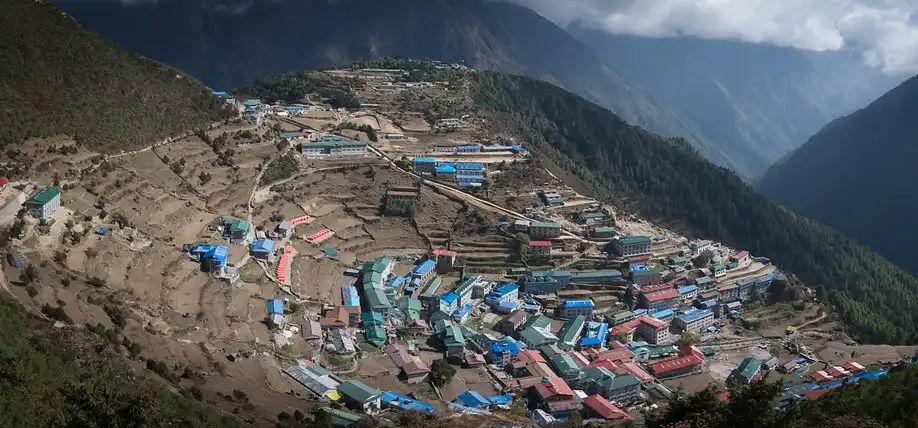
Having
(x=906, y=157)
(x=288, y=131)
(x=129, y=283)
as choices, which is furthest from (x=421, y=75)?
(x=906, y=157)

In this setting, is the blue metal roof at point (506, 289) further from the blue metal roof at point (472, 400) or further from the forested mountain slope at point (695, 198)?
the forested mountain slope at point (695, 198)

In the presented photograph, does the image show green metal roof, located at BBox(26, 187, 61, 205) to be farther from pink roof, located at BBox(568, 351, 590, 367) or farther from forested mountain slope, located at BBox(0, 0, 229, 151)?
pink roof, located at BBox(568, 351, 590, 367)

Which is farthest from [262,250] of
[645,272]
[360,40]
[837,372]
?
[360,40]

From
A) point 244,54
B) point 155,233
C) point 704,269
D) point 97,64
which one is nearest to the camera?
point 155,233

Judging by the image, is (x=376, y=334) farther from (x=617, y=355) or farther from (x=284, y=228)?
(x=617, y=355)

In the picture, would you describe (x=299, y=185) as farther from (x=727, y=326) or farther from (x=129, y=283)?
(x=727, y=326)

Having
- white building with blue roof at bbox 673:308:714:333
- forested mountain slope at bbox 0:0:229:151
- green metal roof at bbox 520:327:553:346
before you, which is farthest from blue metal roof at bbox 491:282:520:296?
forested mountain slope at bbox 0:0:229:151
